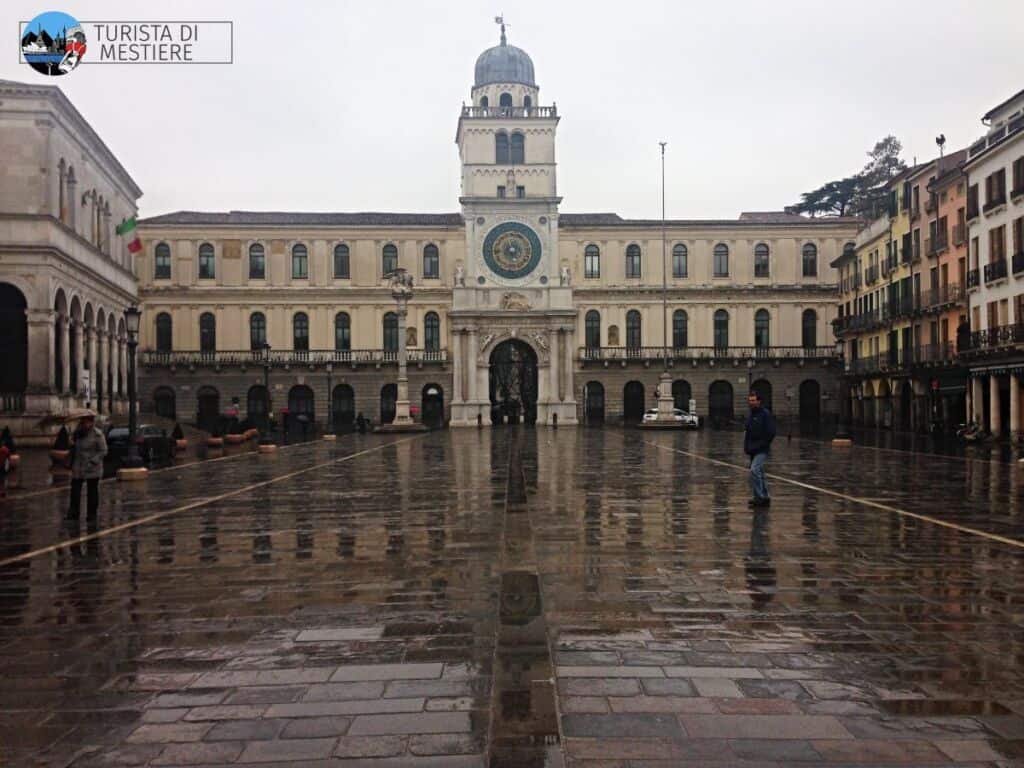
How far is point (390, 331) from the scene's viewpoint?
69750 mm

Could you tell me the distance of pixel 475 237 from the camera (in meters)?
68.6

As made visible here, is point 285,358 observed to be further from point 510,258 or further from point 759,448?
point 759,448

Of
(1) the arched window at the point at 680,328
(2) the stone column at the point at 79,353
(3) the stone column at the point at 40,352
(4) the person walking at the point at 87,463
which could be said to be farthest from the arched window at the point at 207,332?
(4) the person walking at the point at 87,463

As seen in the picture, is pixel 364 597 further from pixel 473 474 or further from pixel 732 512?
pixel 473 474

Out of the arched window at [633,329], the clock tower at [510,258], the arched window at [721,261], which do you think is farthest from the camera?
the arched window at [721,261]

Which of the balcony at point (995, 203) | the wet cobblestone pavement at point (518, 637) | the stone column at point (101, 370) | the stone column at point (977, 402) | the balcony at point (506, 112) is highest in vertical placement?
the balcony at point (506, 112)

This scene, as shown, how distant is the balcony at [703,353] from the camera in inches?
2734

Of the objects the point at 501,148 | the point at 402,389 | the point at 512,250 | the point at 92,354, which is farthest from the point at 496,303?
the point at 92,354

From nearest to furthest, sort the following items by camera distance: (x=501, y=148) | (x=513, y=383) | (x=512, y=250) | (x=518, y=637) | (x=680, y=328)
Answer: (x=518, y=637) → (x=512, y=250) → (x=501, y=148) → (x=680, y=328) → (x=513, y=383)

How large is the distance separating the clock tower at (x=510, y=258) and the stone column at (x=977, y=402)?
29.2 m

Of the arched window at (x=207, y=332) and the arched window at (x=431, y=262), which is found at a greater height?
the arched window at (x=431, y=262)

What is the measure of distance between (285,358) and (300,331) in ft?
7.90

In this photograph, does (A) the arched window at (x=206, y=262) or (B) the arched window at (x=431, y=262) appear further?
(B) the arched window at (x=431, y=262)

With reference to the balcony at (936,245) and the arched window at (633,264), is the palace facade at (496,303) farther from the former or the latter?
the balcony at (936,245)
